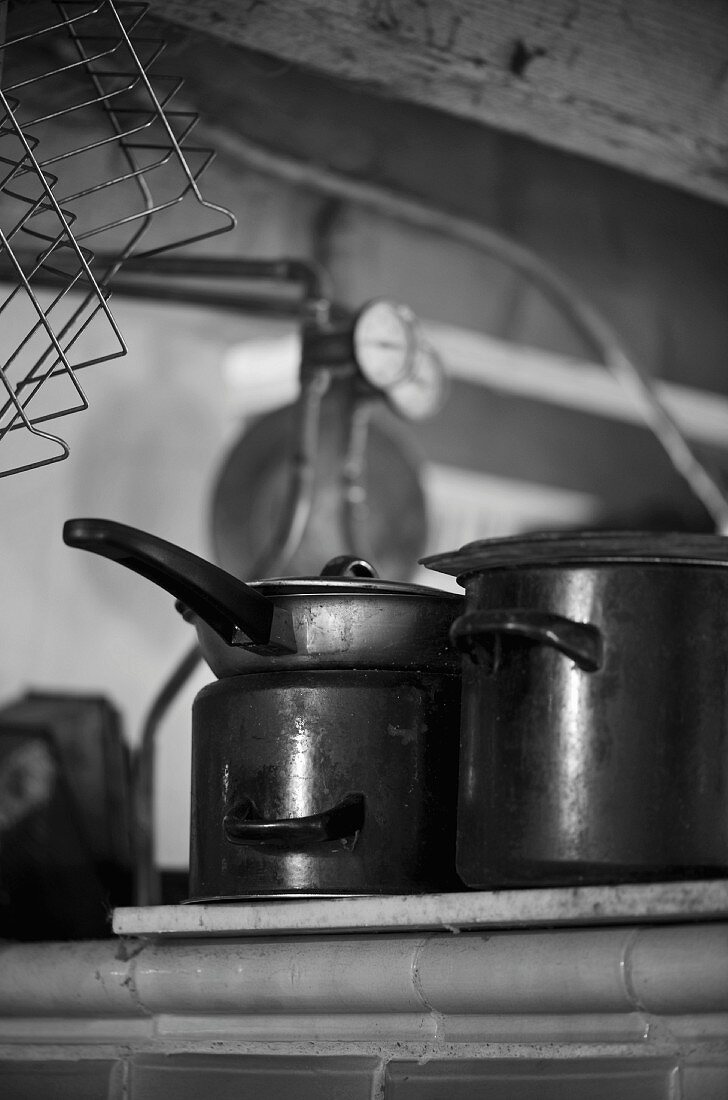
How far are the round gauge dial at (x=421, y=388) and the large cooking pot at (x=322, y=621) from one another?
0.81 metres

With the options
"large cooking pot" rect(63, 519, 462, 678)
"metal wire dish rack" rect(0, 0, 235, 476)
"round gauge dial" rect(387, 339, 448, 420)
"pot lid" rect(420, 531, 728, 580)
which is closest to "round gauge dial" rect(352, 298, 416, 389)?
"round gauge dial" rect(387, 339, 448, 420)

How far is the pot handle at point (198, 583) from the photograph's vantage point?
912 mm

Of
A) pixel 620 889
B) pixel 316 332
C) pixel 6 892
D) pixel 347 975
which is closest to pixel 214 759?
pixel 347 975

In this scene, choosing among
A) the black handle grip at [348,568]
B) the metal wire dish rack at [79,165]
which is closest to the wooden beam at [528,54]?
the metal wire dish rack at [79,165]

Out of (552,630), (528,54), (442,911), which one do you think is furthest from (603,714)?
(528,54)

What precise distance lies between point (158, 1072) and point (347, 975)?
218 mm

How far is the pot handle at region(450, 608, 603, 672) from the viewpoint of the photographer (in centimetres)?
85

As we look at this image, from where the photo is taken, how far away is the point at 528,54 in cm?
142

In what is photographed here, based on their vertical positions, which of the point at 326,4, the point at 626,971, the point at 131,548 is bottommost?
the point at 626,971

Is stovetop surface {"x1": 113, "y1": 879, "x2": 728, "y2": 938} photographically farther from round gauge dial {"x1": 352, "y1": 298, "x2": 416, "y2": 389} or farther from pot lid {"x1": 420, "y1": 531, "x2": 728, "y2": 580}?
round gauge dial {"x1": 352, "y1": 298, "x2": 416, "y2": 389}

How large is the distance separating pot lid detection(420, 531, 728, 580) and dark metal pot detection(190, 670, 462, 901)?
0.53ft

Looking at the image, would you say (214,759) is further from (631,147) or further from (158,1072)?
(631,147)

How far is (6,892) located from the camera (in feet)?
5.21

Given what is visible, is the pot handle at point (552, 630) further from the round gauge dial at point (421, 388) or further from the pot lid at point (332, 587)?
the round gauge dial at point (421, 388)
